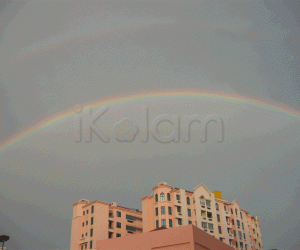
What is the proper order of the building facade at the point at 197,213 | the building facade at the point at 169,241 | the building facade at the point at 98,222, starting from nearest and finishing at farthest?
the building facade at the point at 169,241
the building facade at the point at 197,213
the building facade at the point at 98,222

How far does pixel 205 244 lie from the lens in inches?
1221

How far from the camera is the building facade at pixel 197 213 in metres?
56.7

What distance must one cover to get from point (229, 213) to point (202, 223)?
7520 mm

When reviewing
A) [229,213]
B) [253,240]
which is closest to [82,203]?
[229,213]

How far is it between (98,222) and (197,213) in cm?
1648

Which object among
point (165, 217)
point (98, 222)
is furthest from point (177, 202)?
point (98, 222)

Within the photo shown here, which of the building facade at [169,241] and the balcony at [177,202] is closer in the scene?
the building facade at [169,241]

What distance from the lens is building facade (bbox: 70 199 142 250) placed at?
5844cm

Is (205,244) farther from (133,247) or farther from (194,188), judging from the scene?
(194,188)

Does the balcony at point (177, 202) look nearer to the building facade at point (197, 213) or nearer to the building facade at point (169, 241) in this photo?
the building facade at point (197, 213)

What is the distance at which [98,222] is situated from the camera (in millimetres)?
58875

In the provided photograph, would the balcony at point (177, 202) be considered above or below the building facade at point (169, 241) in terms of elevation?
above

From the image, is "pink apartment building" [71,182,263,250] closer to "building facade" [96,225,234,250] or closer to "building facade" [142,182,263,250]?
"building facade" [142,182,263,250]

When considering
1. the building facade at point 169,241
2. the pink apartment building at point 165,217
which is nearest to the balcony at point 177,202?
the pink apartment building at point 165,217
